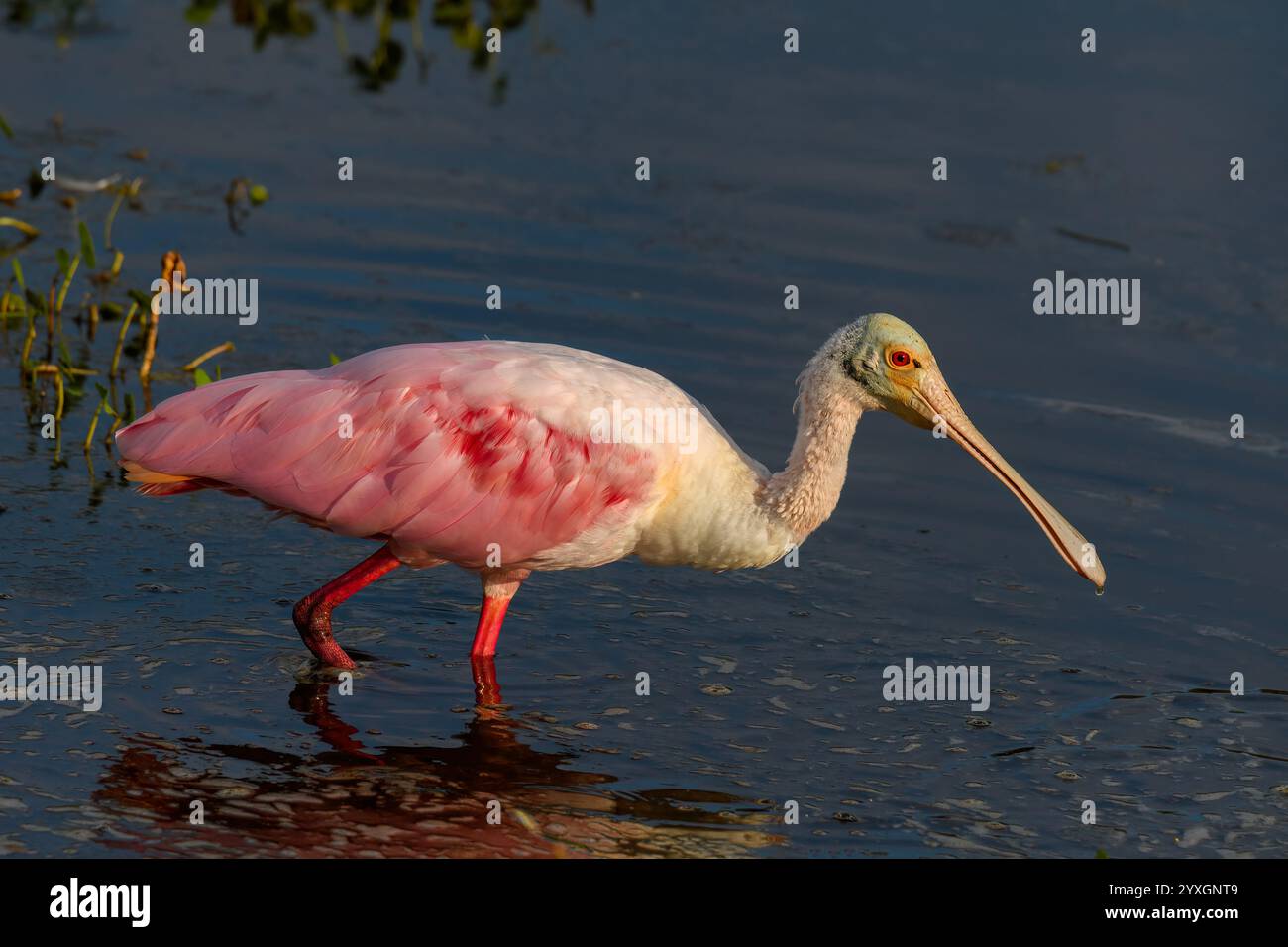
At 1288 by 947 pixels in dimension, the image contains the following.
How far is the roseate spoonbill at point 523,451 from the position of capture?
8.38 meters

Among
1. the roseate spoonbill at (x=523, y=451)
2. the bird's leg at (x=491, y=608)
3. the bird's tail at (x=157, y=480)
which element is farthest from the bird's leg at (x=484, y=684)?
the bird's tail at (x=157, y=480)

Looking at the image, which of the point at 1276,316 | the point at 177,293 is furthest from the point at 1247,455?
the point at 177,293

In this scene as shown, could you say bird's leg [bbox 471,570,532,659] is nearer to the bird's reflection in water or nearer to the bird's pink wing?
the bird's pink wing

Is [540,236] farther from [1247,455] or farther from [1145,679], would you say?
[1145,679]

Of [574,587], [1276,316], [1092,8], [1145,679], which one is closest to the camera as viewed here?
[1145,679]

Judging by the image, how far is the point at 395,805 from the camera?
775 cm

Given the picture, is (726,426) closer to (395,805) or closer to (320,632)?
(320,632)

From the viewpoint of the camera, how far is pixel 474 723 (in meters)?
8.41

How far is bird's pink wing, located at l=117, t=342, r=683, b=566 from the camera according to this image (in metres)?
8.38

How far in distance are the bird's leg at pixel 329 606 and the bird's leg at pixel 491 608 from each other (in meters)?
0.44

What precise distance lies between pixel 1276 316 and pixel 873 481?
11.3 ft

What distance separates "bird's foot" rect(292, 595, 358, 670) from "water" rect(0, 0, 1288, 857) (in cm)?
14

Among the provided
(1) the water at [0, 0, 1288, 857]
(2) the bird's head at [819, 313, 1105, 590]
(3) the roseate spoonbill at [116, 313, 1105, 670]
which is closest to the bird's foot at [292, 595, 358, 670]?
(1) the water at [0, 0, 1288, 857]
